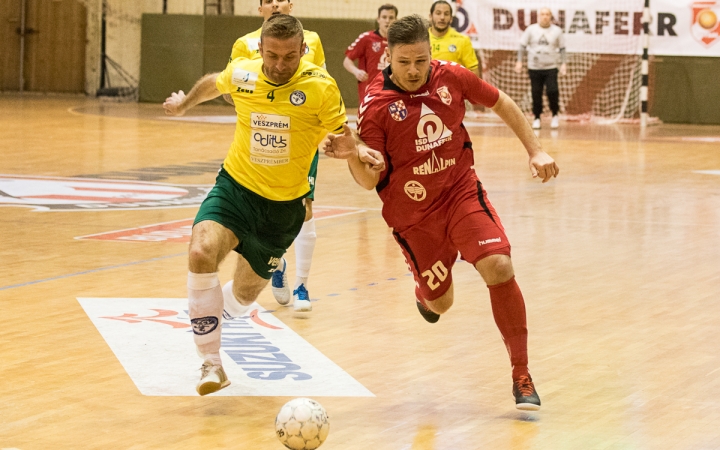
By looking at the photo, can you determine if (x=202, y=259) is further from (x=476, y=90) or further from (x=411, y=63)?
(x=476, y=90)

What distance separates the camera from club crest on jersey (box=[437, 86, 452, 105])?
5.57 metres

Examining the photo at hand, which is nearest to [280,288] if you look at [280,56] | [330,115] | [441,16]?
[330,115]

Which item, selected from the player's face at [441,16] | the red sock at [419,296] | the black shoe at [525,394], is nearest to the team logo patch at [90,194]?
the player's face at [441,16]

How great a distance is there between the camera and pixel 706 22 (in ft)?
75.8

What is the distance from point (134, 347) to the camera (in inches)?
247

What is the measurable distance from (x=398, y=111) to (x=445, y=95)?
24 cm

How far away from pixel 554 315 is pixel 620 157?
437 inches

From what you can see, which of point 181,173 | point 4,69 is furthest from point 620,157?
point 4,69

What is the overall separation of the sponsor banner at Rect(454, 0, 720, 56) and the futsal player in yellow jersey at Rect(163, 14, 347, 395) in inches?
732

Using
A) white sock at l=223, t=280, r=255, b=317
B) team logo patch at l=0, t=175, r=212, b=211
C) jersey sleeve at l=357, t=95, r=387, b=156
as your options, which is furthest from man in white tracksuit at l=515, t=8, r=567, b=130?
jersey sleeve at l=357, t=95, r=387, b=156

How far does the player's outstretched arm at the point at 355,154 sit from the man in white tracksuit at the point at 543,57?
687 inches

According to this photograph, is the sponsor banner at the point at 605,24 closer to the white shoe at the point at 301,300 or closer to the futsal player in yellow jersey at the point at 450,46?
the futsal player in yellow jersey at the point at 450,46

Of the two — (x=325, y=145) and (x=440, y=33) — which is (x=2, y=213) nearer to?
(x=440, y=33)

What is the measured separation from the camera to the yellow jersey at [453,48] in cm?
1479
